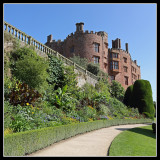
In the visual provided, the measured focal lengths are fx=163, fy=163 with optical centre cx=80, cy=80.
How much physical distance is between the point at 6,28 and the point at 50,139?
A: 847 centimetres

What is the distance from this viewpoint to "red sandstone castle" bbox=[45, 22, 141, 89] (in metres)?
31.5

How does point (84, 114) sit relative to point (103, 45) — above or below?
below

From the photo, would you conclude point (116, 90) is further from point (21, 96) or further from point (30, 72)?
point (21, 96)

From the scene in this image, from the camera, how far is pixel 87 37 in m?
31.6

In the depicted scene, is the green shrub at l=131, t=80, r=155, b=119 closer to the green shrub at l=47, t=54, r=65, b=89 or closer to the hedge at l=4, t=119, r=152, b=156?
the green shrub at l=47, t=54, r=65, b=89

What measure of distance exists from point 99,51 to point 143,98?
12857 mm

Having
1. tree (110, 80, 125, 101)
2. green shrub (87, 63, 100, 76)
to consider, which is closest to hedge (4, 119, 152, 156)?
green shrub (87, 63, 100, 76)

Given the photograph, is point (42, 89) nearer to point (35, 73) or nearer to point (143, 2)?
point (35, 73)

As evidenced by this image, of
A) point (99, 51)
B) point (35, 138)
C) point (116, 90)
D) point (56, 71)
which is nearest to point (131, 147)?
point (35, 138)

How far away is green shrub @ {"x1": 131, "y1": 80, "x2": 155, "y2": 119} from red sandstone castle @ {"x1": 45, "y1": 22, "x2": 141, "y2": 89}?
9.15m

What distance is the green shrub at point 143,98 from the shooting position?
80.1 ft

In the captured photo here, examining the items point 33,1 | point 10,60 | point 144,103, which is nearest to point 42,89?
point 10,60

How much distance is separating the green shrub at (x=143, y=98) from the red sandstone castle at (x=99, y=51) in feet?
30.0

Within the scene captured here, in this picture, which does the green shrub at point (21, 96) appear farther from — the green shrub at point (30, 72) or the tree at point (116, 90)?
the tree at point (116, 90)
